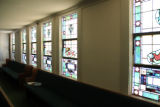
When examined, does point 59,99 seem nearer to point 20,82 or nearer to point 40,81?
point 40,81

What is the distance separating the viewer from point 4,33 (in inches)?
409

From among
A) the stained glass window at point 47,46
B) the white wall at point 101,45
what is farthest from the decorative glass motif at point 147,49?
the stained glass window at point 47,46

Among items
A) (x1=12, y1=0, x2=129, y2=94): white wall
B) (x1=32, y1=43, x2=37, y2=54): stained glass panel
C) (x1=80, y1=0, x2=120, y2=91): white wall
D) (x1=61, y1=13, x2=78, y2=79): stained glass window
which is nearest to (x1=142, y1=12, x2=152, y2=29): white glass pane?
(x1=12, y1=0, x2=129, y2=94): white wall

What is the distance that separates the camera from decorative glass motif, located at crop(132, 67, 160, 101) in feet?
7.35

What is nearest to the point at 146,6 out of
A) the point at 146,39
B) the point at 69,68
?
the point at 146,39

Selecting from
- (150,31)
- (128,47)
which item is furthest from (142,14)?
(128,47)

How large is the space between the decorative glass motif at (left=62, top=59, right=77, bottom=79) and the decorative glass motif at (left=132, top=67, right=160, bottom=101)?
1.96 metres

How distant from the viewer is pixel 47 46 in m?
5.71

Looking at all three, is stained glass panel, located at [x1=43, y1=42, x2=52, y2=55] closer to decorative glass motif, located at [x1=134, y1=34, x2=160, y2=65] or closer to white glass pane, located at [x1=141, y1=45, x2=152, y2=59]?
decorative glass motif, located at [x1=134, y1=34, x2=160, y2=65]

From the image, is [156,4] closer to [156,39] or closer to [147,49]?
[156,39]

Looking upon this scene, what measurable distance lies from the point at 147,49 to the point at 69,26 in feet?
8.54

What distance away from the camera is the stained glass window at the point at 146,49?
88.3 inches

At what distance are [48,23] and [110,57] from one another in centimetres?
344

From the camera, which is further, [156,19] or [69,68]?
[69,68]
